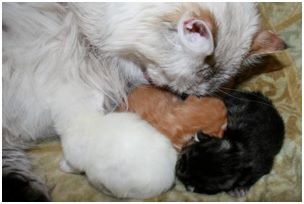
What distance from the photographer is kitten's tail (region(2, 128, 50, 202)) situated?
134cm

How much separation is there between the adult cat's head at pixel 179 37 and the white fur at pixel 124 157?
0.66 feet

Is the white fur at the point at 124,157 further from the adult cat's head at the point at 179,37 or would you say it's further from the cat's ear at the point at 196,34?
the cat's ear at the point at 196,34

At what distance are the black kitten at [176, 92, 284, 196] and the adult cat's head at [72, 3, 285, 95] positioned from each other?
0.17m

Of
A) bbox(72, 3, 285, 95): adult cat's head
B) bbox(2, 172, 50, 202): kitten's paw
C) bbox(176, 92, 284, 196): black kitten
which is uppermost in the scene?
bbox(72, 3, 285, 95): adult cat's head

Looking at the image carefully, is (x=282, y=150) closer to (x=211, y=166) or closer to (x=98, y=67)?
(x=211, y=166)

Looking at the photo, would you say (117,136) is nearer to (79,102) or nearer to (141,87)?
(79,102)

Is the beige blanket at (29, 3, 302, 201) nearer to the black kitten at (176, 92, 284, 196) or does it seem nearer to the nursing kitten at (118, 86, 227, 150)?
the black kitten at (176, 92, 284, 196)

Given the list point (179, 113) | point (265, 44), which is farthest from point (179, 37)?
point (265, 44)

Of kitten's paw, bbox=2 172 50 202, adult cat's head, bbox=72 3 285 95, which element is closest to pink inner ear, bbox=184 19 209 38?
adult cat's head, bbox=72 3 285 95

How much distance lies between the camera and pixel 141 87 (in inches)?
65.2

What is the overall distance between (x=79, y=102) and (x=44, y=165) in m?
0.25

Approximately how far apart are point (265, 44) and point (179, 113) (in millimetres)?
406

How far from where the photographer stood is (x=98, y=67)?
1.58m

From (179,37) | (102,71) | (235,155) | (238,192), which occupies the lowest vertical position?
(238,192)
